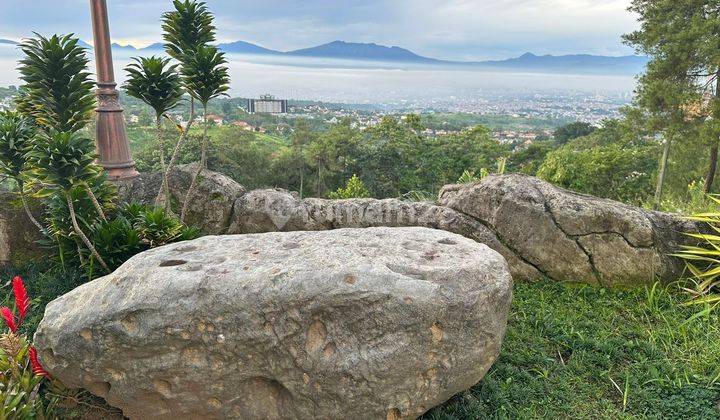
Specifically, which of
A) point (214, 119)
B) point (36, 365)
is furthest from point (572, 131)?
point (36, 365)

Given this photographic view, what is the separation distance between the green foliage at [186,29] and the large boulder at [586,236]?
454cm

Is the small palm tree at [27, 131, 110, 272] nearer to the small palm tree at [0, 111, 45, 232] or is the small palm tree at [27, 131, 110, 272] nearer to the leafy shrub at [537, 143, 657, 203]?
the small palm tree at [0, 111, 45, 232]

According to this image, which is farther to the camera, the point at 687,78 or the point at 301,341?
the point at 687,78

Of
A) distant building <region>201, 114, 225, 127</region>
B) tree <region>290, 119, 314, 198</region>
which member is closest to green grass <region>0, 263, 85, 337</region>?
distant building <region>201, 114, 225, 127</region>

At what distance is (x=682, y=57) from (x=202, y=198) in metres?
16.9

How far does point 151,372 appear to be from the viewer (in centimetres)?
365

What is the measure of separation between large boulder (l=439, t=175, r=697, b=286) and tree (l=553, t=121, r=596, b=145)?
3580 centimetres

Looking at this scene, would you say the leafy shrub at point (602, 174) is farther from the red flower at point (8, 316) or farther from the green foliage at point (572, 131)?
the green foliage at point (572, 131)

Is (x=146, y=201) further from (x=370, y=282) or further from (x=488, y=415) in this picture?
(x=488, y=415)

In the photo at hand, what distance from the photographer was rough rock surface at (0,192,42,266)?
6430 mm

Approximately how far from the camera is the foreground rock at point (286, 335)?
3.44 meters

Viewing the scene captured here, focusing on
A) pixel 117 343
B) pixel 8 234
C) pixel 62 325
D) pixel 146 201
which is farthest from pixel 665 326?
pixel 8 234

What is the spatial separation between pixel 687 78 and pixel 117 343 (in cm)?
1957

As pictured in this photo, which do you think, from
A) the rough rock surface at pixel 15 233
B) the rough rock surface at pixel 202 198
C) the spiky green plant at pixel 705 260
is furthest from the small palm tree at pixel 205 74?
the spiky green plant at pixel 705 260
